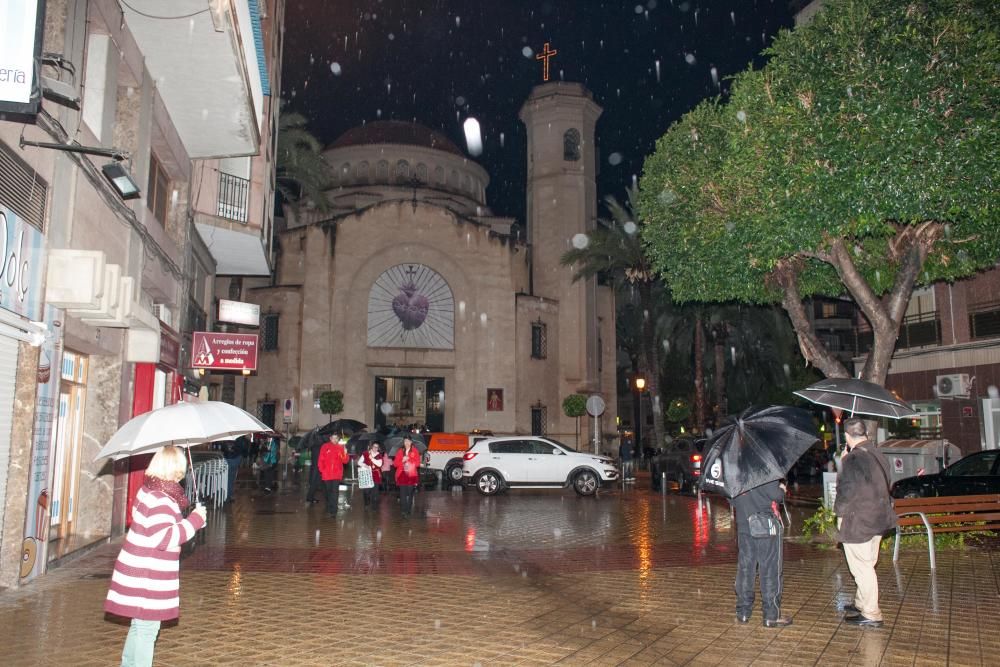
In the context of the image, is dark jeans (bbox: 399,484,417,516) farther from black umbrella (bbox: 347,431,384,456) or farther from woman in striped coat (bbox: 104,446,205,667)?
woman in striped coat (bbox: 104,446,205,667)

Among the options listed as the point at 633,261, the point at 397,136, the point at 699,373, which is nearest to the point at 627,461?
the point at 699,373

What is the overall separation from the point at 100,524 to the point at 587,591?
7.78m

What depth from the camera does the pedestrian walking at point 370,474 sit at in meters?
16.4

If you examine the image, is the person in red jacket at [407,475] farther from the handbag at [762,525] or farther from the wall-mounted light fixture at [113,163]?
the handbag at [762,525]

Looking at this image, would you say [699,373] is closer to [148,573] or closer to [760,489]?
[760,489]

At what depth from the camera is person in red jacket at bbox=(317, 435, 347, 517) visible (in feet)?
50.8

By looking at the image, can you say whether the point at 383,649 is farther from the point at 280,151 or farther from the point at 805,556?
the point at 280,151

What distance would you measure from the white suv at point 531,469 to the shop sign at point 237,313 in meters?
7.44

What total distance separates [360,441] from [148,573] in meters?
17.2

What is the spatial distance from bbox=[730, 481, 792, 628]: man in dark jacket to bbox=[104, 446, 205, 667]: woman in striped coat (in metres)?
4.65

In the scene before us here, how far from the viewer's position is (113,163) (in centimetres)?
1013

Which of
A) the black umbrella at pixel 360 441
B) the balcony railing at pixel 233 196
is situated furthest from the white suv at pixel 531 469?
the balcony railing at pixel 233 196

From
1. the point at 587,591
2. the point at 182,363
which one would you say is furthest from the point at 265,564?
the point at 182,363

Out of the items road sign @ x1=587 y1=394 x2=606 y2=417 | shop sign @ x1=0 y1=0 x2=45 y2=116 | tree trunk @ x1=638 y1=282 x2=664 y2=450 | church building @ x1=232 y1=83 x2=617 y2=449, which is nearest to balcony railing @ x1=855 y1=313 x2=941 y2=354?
road sign @ x1=587 y1=394 x2=606 y2=417
